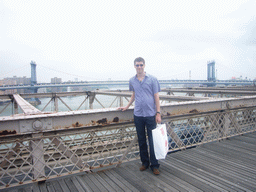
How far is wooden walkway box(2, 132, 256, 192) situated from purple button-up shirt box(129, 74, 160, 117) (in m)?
0.94

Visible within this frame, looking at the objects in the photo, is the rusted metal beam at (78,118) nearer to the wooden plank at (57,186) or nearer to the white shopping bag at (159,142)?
the white shopping bag at (159,142)

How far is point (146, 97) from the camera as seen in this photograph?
2.83 metres

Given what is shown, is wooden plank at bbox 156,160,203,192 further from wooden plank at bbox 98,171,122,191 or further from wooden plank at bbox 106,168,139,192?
wooden plank at bbox 98,171,122,191

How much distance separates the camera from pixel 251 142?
4363mm

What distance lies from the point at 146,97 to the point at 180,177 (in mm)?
1277

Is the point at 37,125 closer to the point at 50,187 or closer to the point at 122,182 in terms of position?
the point at 50,187

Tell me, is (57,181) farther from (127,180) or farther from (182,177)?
(182,177)

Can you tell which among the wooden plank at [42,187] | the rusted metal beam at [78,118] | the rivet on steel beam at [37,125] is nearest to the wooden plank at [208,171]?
the rusted metal beam at [78,118]

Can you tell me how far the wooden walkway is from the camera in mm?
2500

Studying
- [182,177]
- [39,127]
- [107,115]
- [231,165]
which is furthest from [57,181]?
[231,165]

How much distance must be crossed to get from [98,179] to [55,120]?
1.06m

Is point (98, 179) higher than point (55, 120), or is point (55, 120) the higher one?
point (55, 120)

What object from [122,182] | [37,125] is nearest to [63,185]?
[122,182]

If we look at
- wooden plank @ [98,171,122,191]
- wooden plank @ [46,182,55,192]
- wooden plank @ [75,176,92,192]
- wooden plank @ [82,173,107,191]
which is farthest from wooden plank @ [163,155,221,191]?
wooden plank @ [46,182,55,192]
